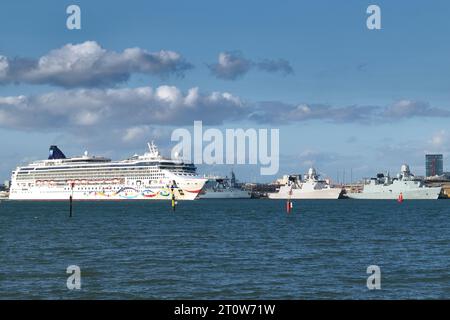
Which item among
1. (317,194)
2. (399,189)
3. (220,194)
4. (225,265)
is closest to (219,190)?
(220,194)

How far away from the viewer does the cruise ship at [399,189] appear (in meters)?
179

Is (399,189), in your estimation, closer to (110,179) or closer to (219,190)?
(219,190)

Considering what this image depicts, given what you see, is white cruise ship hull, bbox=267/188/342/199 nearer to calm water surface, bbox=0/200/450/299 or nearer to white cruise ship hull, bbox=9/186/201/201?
white cruise ship hull, bbox=9/186/201/201

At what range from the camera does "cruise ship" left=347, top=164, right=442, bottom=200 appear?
179125mm

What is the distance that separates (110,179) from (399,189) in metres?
79.9

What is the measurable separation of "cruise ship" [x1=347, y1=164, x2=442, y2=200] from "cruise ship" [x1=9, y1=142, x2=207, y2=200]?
64160mm

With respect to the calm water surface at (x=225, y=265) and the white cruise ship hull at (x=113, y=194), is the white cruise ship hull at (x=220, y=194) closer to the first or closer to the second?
the white cruise ship hull at (x=113, y=194)

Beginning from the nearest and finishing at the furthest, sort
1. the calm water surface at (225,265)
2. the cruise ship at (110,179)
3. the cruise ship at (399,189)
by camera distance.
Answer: the calm water surface at (225,265)
the cruise ship at (110,179)
the cruise ship at (399,189)

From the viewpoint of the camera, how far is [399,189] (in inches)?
7023

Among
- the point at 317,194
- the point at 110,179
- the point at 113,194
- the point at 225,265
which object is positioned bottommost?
the point at 317,194

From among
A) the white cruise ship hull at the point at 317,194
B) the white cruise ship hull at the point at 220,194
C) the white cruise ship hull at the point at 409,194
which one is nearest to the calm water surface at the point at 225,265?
the white cruise ship hull at the point at 220,194

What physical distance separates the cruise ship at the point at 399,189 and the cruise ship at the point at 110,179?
64.2 m
